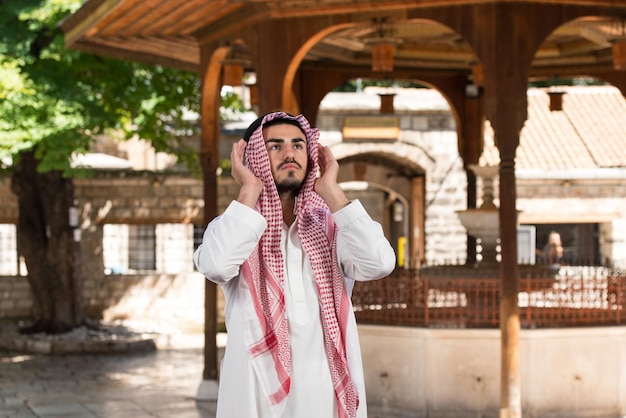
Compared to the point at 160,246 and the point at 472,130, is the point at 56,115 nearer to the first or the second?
the point at 472,130

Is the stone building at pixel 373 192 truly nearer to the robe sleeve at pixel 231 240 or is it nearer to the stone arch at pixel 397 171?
the stone arch at pixel 397 171

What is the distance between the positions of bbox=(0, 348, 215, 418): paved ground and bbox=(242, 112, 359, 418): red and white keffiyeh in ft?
21.0

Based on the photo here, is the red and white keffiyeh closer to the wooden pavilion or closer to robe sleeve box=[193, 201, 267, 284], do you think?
robe sleeve box=[193, 201, 267, 284]

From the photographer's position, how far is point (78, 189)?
60.4 ft

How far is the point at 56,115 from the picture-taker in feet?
46.2

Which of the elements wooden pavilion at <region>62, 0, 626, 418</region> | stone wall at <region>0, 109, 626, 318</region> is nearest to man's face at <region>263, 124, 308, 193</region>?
wooden pavilion at <region>62, 0, 626, 418</region>

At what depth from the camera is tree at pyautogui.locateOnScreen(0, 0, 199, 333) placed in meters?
14.0

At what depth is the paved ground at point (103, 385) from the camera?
10320mm

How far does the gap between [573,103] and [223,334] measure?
9021mm

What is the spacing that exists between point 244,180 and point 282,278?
1.11ft

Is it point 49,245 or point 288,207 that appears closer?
point 288,207

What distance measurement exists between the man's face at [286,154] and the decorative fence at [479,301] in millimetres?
6014

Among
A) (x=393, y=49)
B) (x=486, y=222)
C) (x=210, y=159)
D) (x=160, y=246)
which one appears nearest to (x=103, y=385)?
(x=210, y=159)

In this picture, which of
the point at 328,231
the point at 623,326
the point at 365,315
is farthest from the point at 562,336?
the point at 328,231
